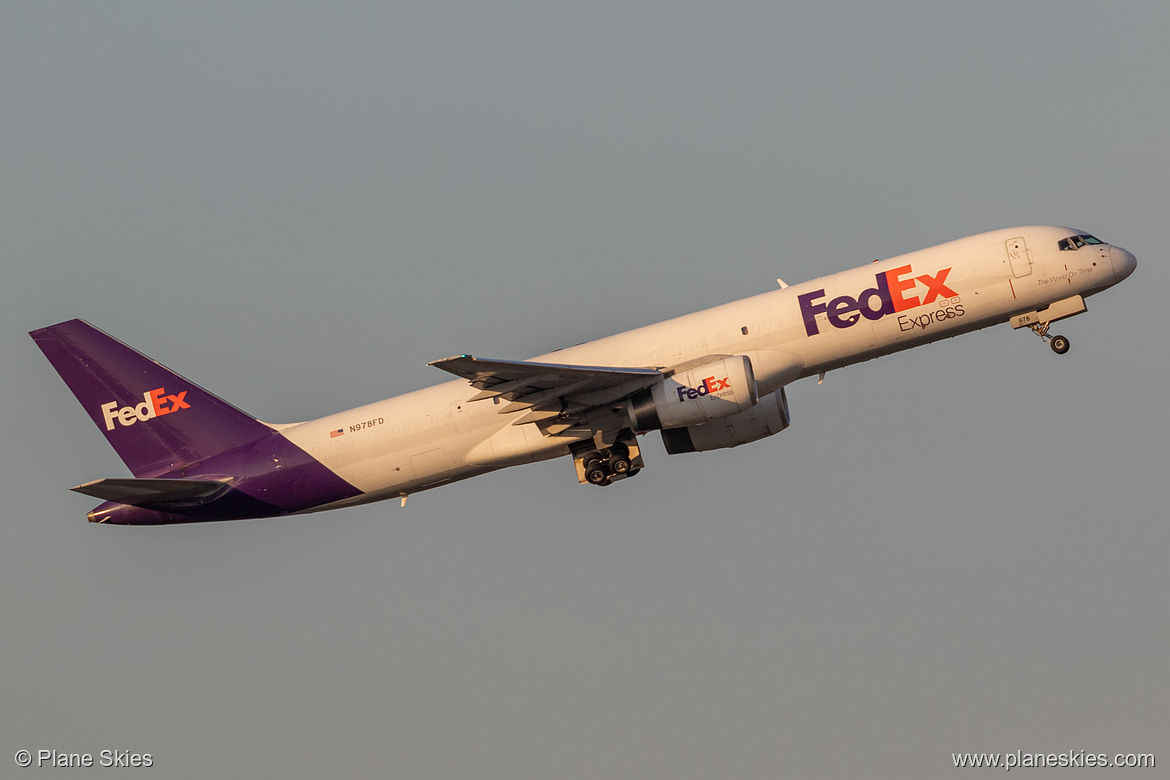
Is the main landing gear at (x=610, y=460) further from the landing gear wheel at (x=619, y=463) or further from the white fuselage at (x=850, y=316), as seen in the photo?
the white fuselage at (x=850, y=316)

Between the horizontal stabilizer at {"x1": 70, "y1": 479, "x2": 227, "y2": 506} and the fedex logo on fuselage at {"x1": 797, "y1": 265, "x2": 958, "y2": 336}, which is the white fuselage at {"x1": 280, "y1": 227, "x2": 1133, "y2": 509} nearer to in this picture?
the fedex logo on fuselage at {"x1": 797, "y1": 265, "x2": 958, "y2": 336}

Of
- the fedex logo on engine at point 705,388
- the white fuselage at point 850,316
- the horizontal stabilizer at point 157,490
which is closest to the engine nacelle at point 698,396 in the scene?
the fedex logo on engine at point 705,388

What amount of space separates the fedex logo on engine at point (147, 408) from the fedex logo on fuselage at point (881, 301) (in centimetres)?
2115

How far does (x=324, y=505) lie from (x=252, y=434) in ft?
11.5

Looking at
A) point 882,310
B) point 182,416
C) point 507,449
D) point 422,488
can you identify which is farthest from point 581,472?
point 182,416

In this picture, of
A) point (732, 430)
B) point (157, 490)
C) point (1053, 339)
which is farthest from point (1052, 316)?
point (157, 490)

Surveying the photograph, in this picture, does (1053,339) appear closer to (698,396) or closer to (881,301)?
(881,301)

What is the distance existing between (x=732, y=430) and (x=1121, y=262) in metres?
13.0

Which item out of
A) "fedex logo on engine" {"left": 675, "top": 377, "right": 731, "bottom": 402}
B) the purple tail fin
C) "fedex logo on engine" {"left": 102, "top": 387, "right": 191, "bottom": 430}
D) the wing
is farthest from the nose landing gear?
"fedex logo on engine" {"left": 102, "top": 387, "right": 191, "bottom": 430}

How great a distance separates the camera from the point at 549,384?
125 feet

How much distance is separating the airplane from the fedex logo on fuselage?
0.04 m

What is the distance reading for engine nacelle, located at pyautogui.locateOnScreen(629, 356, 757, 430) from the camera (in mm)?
37531

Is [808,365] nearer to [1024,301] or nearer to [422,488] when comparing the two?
[1024,301]

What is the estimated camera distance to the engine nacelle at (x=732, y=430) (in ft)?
138
